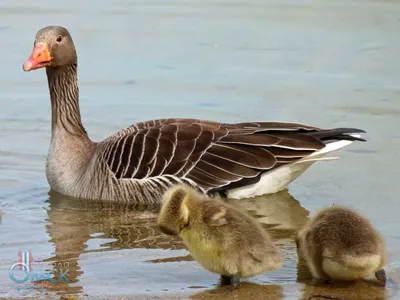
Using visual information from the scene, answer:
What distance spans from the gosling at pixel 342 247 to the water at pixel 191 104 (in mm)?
145

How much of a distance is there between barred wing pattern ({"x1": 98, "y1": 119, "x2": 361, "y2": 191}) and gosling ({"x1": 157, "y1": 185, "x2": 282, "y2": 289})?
337cm

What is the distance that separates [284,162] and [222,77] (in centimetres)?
377

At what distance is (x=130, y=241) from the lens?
897 centimetres

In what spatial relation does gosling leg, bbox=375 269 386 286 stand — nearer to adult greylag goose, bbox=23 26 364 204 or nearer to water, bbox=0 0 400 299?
water, bbox=0 0 400 299

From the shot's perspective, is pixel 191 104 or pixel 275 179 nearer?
pixel 275 179

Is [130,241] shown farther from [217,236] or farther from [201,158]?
[217,236]

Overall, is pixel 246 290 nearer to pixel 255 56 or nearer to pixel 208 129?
pixel 208 129

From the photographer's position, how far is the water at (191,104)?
7.89 metres

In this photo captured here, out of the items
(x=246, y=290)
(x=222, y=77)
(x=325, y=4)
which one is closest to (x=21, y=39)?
(x=222, y=77)

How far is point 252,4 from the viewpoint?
17312 mm

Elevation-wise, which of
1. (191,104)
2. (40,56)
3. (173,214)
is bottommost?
(173,214)

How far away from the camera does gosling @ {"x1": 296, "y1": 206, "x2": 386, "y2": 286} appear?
6758 millimetres

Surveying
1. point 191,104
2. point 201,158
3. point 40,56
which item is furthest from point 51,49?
point 191,104

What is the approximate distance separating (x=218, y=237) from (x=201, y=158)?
141 inches
